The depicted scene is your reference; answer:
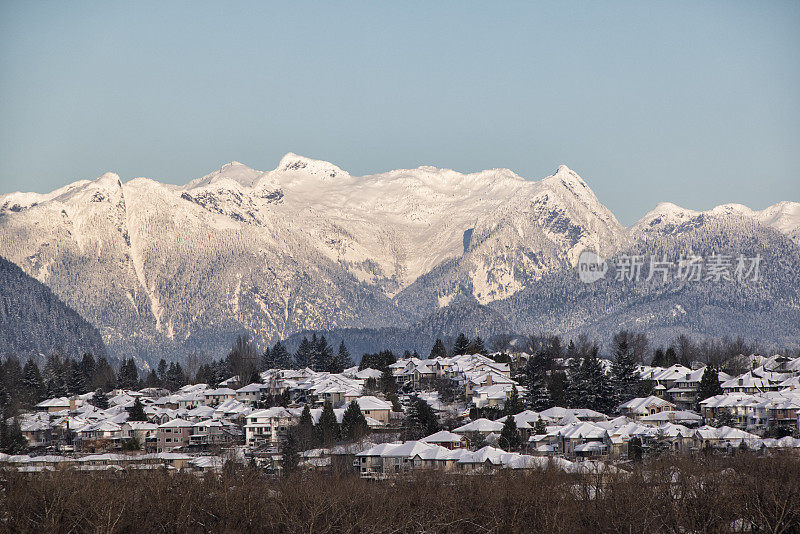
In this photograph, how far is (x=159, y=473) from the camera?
9175cm

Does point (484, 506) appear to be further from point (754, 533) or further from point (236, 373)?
point (236, 373)

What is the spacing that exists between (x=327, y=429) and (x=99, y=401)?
48.7m

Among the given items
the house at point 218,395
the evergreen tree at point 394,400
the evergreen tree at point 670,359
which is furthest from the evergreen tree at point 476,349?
the house at point 218,395

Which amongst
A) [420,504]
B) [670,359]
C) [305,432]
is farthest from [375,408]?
[670,359]

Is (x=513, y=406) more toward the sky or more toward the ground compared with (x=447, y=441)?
more toward the sky

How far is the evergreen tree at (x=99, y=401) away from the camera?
491 ft

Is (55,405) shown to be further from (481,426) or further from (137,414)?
(481,426)

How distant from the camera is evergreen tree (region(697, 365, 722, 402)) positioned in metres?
126

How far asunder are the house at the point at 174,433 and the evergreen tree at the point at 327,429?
17.5 meters

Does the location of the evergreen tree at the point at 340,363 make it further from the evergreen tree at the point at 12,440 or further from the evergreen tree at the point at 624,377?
the evergreen tree at the point at 12,440

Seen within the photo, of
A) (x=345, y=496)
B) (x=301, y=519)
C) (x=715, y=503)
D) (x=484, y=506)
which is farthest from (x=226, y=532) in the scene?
(x=715, y=503)

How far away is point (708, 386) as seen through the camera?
12588 cm

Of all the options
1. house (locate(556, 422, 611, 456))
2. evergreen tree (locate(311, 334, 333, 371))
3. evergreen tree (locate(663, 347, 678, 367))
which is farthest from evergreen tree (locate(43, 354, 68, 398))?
evergreen tree (locate(663, 347, 678, 367))

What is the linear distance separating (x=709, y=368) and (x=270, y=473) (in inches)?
2087
